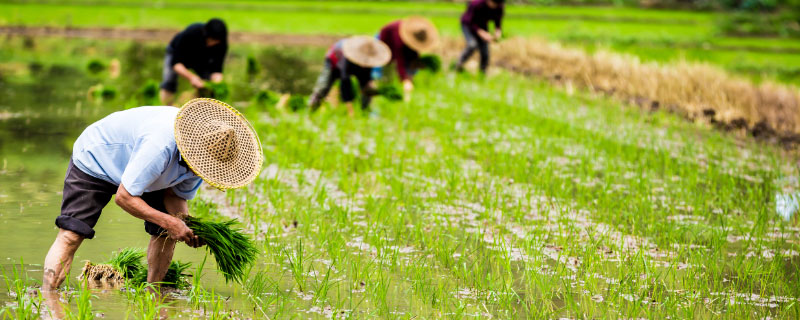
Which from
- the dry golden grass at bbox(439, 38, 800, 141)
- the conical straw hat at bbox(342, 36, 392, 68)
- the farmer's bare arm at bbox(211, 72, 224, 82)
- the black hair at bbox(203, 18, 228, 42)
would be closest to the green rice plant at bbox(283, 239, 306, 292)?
the black hair at bbox(203, 18, 228, 42)

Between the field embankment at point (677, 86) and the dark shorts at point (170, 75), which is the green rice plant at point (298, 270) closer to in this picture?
the dark shorts at point (170, 75)

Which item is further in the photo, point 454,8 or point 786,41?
point 454,8

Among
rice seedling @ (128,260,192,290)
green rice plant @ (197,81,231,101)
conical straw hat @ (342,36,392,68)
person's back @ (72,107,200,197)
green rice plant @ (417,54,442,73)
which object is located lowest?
green rice plant @ (417,54,442,73)

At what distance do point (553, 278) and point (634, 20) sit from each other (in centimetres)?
2351

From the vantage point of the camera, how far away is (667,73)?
11758mm

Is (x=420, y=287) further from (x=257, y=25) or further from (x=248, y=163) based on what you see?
(x=257, y=25)

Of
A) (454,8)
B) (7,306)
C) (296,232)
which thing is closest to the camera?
Answer: (7,306)

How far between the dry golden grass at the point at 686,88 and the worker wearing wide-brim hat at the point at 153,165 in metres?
6.95

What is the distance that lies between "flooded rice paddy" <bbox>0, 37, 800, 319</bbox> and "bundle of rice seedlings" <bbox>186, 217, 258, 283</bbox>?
0.34 feet

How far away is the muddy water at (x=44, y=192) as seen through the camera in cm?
433

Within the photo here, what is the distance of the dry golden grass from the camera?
384 inches

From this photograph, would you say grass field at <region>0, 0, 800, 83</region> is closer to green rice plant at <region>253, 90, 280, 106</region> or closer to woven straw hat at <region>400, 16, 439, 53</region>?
woven straw hat at <region>400, 16, 439, 53</region>

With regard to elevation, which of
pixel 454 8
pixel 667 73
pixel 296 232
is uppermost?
pixel 296 232

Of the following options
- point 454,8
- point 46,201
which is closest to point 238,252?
point 46,201
